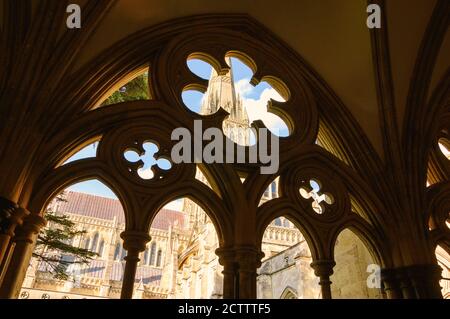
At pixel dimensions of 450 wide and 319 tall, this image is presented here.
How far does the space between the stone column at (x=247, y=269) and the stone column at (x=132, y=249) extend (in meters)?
0.92

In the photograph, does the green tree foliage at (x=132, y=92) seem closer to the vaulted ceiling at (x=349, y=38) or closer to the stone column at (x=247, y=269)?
the vaulted ceiling at (x=349, y=38)

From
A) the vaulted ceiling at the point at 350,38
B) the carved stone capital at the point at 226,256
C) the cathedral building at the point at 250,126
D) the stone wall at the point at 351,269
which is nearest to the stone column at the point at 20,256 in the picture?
the cathedral building at the point at 250,126

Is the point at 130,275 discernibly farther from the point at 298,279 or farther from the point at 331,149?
the point at 298,279

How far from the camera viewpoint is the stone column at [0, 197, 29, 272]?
296cm

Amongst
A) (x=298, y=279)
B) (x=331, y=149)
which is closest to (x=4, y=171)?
(x=331, y=149)

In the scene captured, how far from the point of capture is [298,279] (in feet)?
49.1

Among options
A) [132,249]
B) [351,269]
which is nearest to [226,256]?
[132,249]

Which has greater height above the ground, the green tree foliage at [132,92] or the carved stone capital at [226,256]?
the green tree foliage at [132,92]

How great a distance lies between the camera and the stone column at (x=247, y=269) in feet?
11.6

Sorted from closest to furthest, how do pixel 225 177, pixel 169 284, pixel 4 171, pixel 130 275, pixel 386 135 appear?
pixel 4 171
pixel 130 275
pixel 225 177
pixel 386 135
pixel 169 284

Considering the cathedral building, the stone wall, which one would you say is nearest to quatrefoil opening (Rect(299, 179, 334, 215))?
the cathedral building

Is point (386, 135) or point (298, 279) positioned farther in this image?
point (298, 279)

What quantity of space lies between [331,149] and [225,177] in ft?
6.19
